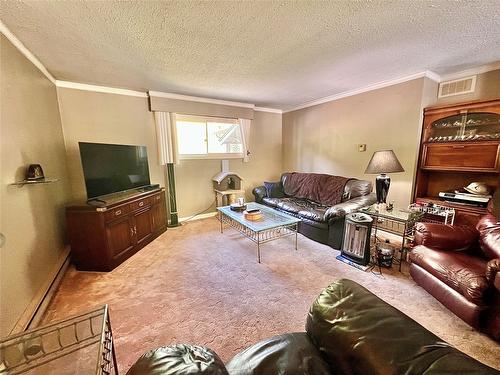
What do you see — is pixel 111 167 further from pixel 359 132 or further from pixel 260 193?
pixel 359 132

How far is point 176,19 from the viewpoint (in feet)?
5.54

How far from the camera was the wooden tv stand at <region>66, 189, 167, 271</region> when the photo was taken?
2.31 m

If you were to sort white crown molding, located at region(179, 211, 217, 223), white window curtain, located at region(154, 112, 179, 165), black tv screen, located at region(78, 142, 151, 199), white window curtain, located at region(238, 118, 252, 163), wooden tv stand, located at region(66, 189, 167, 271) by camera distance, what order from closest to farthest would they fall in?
wooden tv stand, located at region(66, 189, 167, 271), black tv screen, located at region(78, 142, 151, 199), white window curtain, located at region(154, 112, 179, 165), white crown molding, located at region(179, 211, 217, 223), white window curtain, located at region(238, 118, 252, 163)

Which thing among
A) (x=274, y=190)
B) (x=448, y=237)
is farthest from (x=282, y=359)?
(x=274, y=190)

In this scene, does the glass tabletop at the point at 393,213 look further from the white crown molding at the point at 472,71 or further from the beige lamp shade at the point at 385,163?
the white crown molding at the point at 472,71

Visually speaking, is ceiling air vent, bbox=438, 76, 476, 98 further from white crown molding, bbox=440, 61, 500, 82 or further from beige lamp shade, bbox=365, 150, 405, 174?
beige lamp shade, bbox=365, 150, 405, 174

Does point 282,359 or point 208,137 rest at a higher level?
point 208,137

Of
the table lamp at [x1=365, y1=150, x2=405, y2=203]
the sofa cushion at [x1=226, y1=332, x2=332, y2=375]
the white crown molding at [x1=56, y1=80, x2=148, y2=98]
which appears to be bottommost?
the sofa cushion at [x1=226, y1=332, x2=332, y2=375]

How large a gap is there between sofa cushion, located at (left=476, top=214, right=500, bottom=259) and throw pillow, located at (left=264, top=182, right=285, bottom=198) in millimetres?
2883

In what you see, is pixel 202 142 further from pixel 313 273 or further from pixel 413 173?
pixel 413 173

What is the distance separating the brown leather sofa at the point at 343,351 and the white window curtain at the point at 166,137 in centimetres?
348

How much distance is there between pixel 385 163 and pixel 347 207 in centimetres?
71

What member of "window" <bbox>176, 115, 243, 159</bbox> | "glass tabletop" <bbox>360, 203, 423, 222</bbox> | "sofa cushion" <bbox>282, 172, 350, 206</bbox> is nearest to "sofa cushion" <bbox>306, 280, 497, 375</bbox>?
"glass tabletop" <bbox>360, 203, 423, 222</bbox>

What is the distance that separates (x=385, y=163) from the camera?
2.56m
